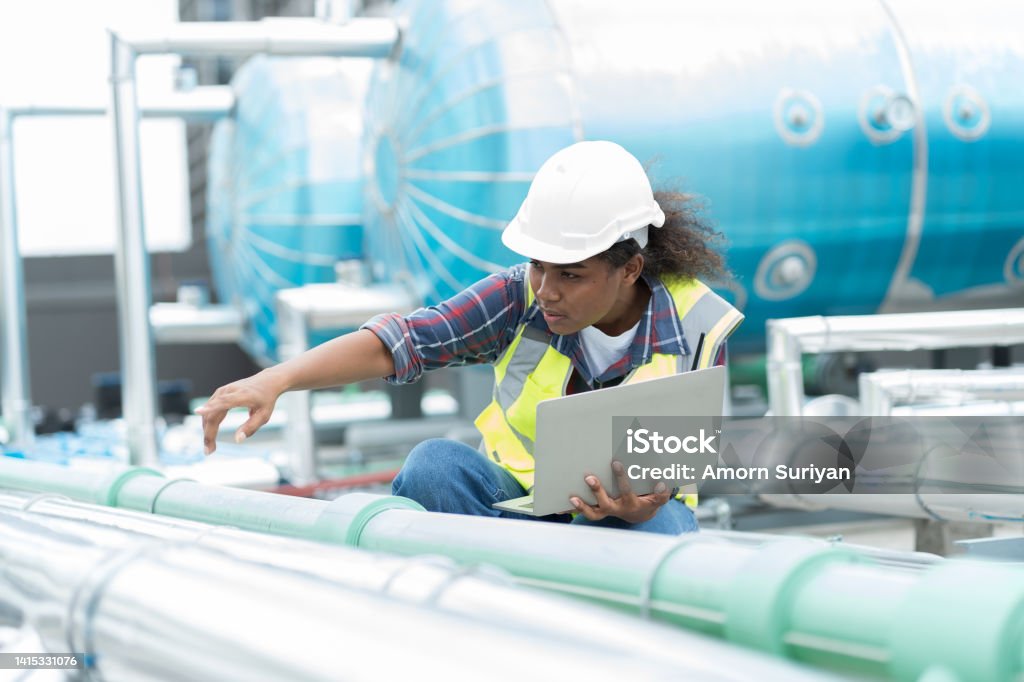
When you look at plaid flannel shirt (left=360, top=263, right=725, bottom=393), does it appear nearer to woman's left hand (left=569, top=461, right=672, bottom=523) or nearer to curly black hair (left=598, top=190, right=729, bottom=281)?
curly black hair (left=598, top=190, right=729, bottom=281)

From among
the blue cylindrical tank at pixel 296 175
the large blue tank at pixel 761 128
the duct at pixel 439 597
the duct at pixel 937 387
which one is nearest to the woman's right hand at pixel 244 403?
the duct at pixel 439 597

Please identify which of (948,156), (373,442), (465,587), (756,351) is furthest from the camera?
(373,442)

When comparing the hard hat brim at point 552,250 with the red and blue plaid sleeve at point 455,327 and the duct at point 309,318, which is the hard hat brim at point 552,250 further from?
the duct at point 309,318

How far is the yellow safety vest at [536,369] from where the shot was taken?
1873mm

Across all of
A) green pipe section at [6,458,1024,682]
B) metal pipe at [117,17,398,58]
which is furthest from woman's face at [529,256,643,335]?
metal pipe at [117,17,398,58]

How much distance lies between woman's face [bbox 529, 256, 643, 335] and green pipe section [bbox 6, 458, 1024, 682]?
0.70 meters

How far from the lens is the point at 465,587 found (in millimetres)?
823

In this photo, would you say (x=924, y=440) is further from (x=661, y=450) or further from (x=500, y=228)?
(x=500, y=228)

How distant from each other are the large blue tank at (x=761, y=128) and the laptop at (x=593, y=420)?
97.0 inches

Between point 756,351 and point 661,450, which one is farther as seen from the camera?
point 756,351

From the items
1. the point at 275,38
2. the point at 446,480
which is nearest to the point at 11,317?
the point at 275,38

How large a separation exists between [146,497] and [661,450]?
707 mm

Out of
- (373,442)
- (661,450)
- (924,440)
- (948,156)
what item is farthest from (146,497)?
(373,442)

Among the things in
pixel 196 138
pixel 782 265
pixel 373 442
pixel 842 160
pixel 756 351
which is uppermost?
pixel 196 138
